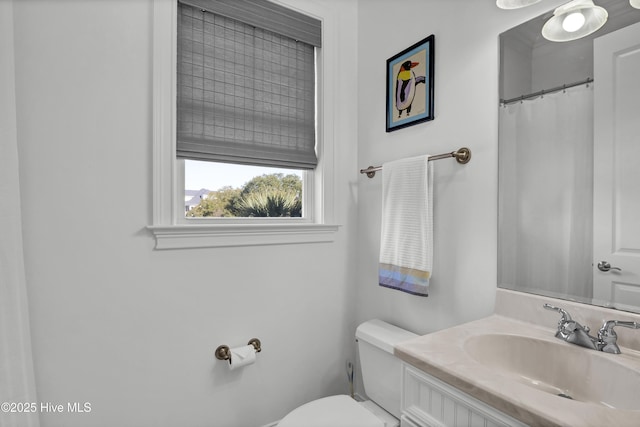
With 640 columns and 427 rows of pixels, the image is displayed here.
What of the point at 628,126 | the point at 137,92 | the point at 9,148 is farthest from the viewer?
the point at 137,92

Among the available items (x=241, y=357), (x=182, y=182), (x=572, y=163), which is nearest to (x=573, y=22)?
(x=572, y=163)

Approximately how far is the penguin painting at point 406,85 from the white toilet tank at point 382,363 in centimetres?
103

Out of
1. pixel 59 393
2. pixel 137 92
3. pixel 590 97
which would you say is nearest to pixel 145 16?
pixel 137 92

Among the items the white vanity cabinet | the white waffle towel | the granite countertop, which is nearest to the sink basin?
the granite countertop

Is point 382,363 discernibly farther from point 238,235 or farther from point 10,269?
point 10,269

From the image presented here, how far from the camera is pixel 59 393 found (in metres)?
1.14

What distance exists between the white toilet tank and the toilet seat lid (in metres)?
0.15

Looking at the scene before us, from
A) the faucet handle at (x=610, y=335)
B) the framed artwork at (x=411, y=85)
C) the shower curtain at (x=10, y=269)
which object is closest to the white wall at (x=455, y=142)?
the framed artwork at (x=411, y=85)

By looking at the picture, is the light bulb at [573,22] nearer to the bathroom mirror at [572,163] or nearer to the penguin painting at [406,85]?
the bathroom mirror at [572,163]

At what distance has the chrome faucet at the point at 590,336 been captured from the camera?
828 mm

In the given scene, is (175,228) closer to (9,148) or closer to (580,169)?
(9,148)

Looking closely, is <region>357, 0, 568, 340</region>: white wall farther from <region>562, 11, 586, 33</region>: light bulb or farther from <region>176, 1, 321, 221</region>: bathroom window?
<region>176, 1, 321, 221</region>: bathroom window

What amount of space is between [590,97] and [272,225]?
1.26m

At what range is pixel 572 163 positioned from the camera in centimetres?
98
